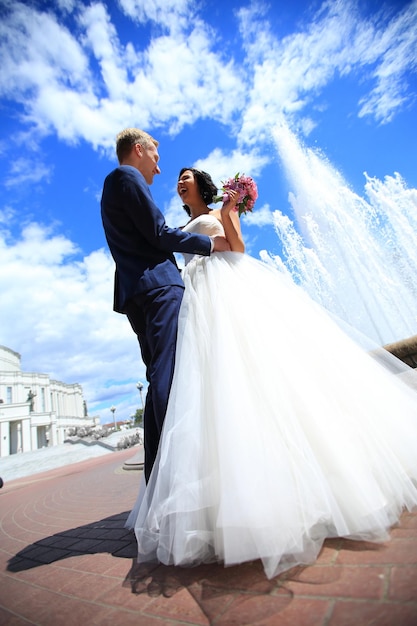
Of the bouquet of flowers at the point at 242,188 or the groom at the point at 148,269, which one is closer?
the groom at the point at 148,269

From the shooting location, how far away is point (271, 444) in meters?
1.52

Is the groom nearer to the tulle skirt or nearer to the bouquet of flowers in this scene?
the tulle skirt

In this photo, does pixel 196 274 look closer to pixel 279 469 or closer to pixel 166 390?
pixel 166 390

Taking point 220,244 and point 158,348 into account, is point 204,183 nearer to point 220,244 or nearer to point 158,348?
point 220,244

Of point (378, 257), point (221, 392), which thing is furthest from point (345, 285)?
point (221, 392)

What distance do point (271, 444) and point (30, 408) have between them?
61770mm

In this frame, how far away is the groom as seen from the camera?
2.09 m

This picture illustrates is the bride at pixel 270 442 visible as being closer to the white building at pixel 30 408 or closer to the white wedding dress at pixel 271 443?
the white wedding dress at pixel 271 443

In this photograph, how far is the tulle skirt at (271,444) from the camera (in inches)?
52.8

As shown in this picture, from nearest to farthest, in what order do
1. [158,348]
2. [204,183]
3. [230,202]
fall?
[158,348] < [230,202] < [204,183]

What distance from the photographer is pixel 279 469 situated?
4.72 feet

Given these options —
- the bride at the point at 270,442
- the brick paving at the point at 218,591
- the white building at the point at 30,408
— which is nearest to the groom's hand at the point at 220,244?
the bride at the point at 270,442

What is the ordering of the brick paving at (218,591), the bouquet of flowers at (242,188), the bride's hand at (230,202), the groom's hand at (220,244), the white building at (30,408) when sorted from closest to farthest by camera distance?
the brick paving at (218,591)
the groom's hand at (220,244)
the bride's hand at (230,202)
the bouquet of flowers at (242,188)
the white building at (30,408)

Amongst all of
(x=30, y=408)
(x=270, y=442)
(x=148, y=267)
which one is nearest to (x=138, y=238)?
(x=148, y=267)
